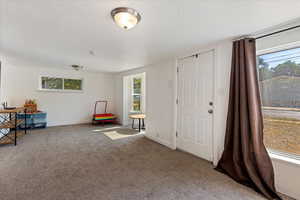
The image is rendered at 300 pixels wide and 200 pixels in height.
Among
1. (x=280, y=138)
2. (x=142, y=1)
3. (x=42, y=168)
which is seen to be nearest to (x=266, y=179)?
(x=280, y=138)

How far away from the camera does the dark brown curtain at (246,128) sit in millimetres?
1927

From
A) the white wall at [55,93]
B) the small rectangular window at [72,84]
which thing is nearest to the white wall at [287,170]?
the white wall at [55,93]

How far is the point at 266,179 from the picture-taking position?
186cm

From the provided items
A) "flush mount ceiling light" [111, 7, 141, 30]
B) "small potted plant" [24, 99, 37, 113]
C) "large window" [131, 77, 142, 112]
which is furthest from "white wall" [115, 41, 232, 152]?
"small potted plant" [24, 99, 37, 113]

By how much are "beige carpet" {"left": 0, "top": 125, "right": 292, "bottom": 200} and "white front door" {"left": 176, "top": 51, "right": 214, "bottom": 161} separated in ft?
0.94

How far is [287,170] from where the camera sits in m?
1.79

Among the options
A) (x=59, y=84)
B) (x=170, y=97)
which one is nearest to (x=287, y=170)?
(x=170, y=97)

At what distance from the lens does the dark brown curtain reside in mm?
1927

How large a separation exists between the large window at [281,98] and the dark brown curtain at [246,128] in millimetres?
213

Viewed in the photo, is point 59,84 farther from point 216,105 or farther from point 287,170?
point 287,170

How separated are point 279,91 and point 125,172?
2.60 m

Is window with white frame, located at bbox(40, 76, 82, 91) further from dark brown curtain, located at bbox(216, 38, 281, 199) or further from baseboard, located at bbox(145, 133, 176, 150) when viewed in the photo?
dark brown curtain, located at bbox(216, 38, 281, 199)

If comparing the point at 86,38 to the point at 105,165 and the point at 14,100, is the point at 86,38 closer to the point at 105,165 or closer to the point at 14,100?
the point at 105,165

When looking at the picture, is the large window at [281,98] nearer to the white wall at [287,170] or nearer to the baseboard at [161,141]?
the white wall at [287,170]
